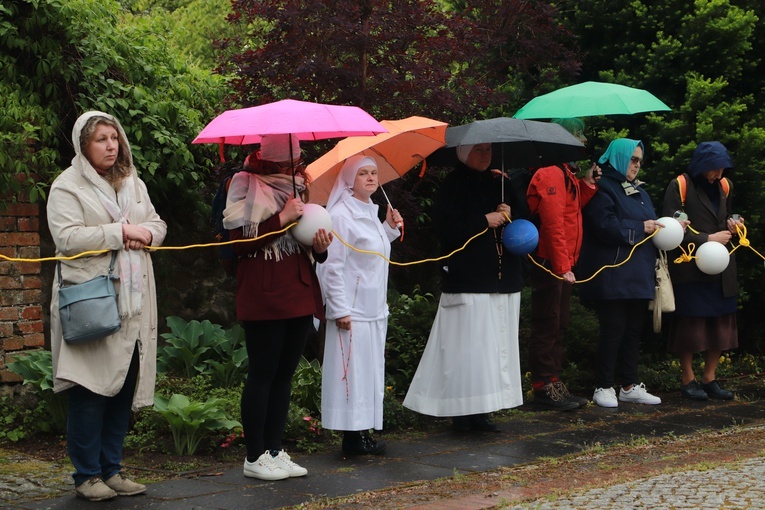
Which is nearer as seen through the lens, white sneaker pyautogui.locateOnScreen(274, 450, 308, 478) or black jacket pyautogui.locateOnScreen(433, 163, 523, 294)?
white sneaker pyautogui.locateOnScreen(274, 450, 308, 478)

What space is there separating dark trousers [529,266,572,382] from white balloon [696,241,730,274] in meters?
1.18

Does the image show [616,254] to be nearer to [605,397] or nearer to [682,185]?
[682,185]

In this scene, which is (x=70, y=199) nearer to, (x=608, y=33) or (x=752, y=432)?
(x=752, y=432)

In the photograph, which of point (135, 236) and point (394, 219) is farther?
point (394, 219)

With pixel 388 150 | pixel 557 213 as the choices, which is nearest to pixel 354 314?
pixel 388 150

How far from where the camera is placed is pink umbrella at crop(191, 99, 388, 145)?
213 inches

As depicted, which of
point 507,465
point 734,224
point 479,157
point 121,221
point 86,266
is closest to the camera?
point 86,266

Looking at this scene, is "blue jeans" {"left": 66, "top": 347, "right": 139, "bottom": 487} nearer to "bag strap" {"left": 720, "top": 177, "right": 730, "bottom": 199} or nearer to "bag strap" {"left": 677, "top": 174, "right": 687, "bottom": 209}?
"bag strap" {"left": 677, "top": 174, "right": 687, "bottom": 209}

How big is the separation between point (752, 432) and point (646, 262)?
5.23 feet

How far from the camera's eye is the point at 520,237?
280 inches

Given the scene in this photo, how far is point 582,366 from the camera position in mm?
9188

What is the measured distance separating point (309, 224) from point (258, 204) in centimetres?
30

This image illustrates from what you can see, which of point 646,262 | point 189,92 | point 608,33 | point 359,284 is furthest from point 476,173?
point 608,33

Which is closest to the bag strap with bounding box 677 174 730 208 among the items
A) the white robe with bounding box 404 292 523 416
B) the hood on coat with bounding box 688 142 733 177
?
the hood on coat with bounding box 688 142 733 177
